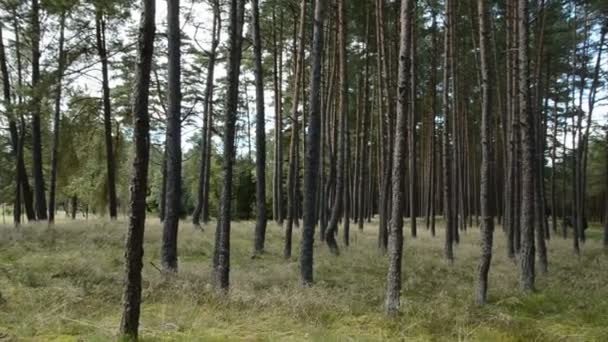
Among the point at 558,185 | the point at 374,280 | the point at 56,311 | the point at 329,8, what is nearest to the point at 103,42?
the point at 329,8

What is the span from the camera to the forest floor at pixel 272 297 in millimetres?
5211

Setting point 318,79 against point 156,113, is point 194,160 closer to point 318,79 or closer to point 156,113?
point 156,113

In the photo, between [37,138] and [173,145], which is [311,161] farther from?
[37,138]

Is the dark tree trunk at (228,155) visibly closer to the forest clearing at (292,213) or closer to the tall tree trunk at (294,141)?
the forest clearing at (292,213)

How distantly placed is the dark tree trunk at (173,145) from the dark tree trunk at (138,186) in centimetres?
539

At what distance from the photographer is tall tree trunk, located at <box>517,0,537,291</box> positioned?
991cm

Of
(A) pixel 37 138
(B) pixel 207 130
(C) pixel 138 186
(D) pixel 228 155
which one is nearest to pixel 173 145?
(D) pixel 228 155

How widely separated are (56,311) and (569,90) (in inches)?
950

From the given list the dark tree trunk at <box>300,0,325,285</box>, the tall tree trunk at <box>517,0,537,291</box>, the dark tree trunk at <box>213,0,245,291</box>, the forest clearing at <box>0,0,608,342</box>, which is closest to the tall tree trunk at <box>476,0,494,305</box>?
the forest clearing at <box>0,0,608,342</box>

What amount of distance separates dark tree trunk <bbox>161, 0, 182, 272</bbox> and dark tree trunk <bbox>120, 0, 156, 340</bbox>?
212 inches

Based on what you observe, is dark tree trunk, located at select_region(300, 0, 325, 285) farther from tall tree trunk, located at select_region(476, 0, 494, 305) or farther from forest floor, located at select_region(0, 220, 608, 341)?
tall tree trunk, located at select_region(476, 0, 494, 305)

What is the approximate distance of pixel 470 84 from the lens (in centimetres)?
2545

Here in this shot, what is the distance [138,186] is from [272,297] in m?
3.20

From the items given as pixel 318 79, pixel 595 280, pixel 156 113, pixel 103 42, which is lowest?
pixel 595 280
